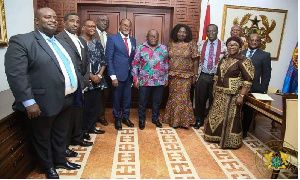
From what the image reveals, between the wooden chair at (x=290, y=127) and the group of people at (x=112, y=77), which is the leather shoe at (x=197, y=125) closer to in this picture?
the group of people at (x=112, y=77)

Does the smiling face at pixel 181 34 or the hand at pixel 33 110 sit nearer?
the hand at pixel 33 110

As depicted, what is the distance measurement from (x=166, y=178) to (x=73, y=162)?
39.2 inches

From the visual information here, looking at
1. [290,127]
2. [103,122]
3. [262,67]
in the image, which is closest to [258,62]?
[262,67]

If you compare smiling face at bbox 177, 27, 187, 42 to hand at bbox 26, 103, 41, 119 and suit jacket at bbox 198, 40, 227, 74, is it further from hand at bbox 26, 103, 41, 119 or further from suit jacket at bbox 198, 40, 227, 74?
hand at bbox 26, 103, 41, 119

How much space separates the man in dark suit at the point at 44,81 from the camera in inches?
64.0

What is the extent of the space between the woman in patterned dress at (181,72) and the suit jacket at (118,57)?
2.10 ft

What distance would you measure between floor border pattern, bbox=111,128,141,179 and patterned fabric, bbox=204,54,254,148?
3.37 feet

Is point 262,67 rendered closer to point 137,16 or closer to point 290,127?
point 290,127

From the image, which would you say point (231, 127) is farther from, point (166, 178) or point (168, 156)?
point (166, 178)

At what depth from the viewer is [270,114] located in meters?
2.31

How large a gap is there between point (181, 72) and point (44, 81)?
1.95 metres

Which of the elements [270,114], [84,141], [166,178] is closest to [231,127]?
[270,114]

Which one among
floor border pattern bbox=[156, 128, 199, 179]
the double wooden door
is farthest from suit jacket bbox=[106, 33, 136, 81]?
the double wooden door

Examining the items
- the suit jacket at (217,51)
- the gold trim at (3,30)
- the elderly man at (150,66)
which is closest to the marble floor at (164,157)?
the elderly man at (150,66)
